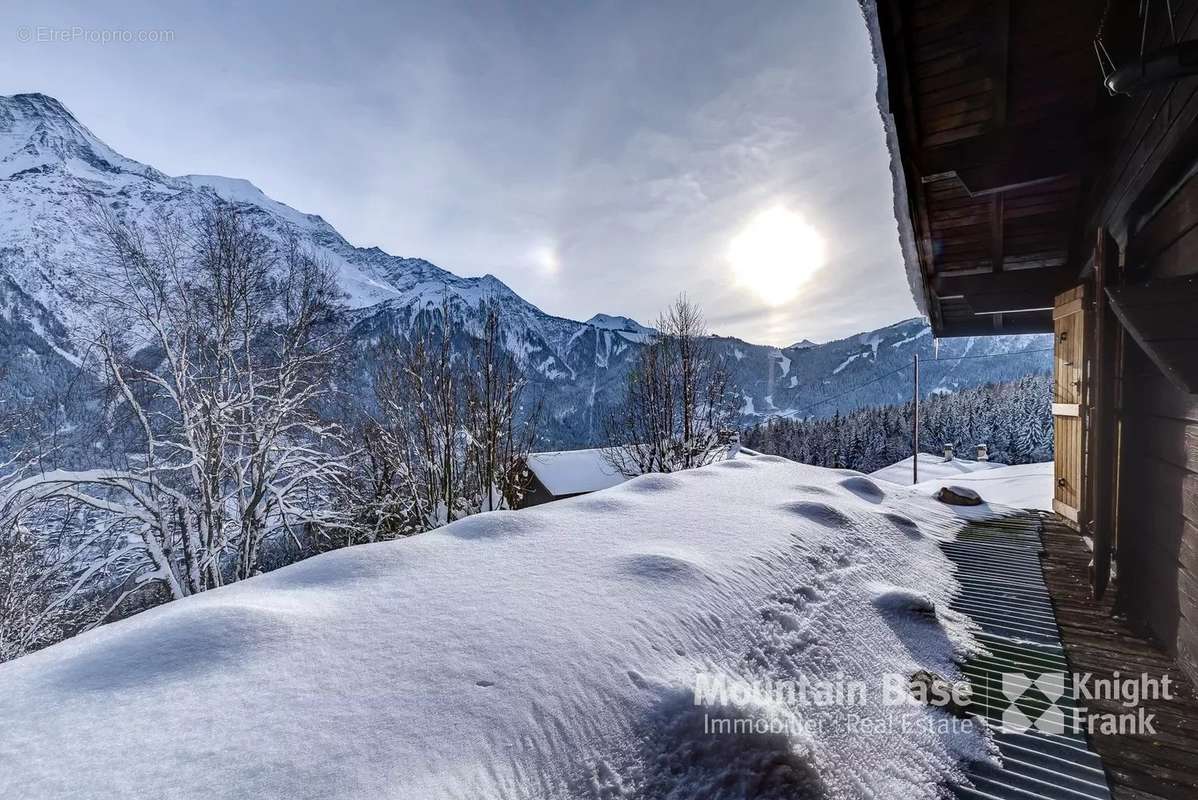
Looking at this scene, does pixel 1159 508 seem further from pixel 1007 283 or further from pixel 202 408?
pixel 202 408

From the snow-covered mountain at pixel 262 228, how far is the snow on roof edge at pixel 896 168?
9.92 metres

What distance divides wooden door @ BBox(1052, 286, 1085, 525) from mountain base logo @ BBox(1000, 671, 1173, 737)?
3.14m

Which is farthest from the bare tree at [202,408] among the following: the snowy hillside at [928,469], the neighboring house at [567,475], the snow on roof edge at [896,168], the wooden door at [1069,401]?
the snowy hillside at [928,469]

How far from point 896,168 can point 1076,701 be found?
3626 millimetres

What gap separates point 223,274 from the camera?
10.8 metres

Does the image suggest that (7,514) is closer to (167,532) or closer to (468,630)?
(167,532)

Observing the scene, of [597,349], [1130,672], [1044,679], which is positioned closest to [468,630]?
[1044,679]

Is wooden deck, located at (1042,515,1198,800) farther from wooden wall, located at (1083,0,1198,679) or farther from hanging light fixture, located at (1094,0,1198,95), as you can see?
hanging light fixture, located at (1094,0,1198,95)

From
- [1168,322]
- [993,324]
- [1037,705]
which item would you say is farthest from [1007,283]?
[1037,705]

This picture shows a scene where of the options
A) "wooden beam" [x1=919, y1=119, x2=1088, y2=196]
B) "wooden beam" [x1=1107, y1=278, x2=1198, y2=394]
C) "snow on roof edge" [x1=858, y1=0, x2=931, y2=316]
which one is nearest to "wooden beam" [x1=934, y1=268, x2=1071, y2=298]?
"snow on roof edge" [x1=858, y1=0, x2=931, y2=316]

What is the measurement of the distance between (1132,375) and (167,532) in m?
14.2

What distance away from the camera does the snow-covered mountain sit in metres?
14.9

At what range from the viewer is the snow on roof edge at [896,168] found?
2.33m

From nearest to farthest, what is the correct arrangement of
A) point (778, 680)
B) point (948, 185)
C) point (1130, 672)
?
point (778, 680), point (1130, 672), point (948, 185)
